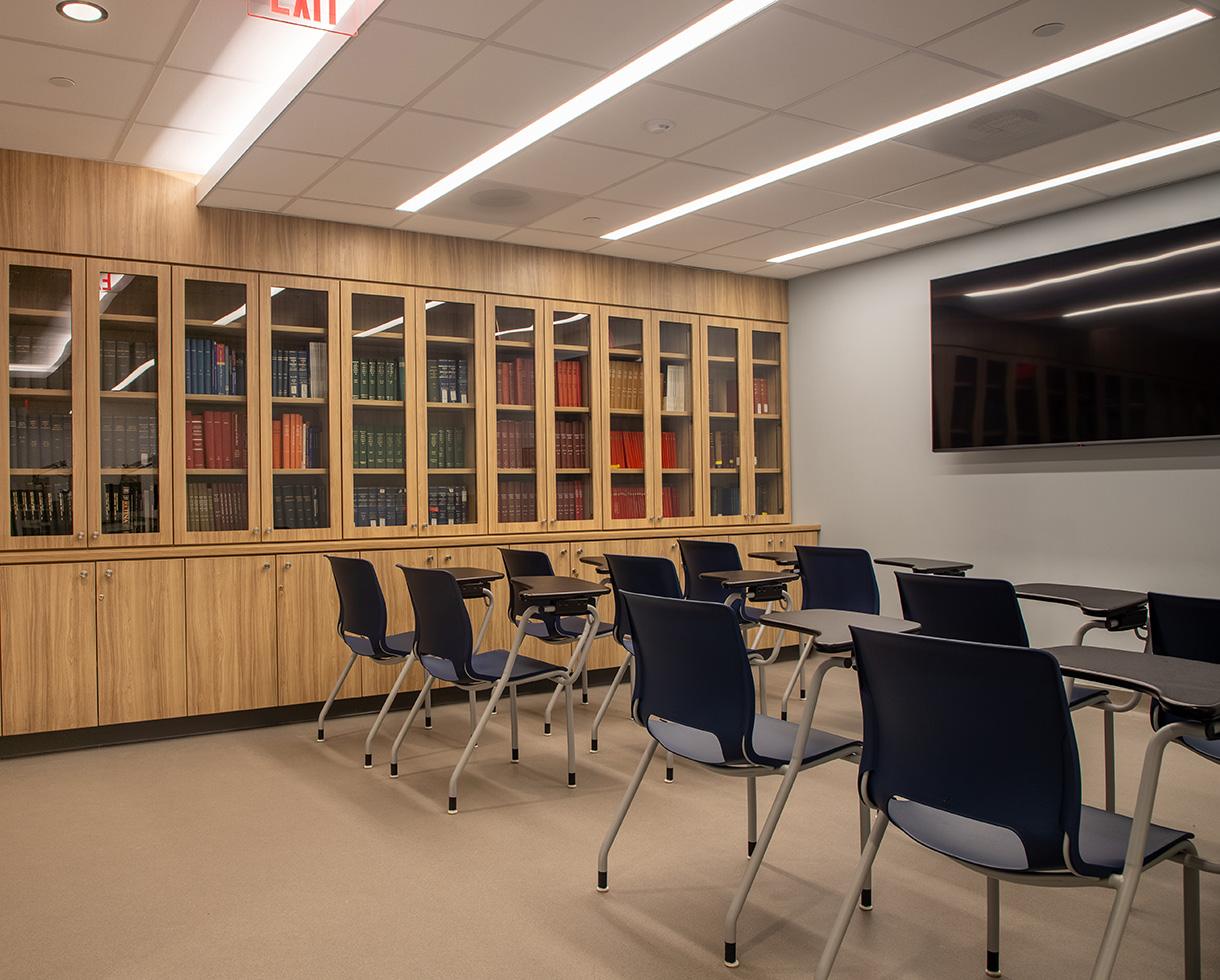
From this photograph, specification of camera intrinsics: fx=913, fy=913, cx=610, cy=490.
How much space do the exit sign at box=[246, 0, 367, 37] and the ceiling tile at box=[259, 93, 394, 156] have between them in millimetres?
645

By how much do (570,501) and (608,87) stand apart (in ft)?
9.93

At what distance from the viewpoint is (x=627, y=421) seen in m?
6.44

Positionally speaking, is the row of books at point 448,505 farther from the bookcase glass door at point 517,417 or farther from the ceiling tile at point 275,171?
the ceiling tile at point 275,171

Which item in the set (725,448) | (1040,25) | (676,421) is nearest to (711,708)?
(1040,25)

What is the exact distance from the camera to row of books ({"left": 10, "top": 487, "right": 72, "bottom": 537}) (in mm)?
4520

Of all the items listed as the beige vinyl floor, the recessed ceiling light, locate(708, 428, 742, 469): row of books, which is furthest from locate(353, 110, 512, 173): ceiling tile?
locate(708, 428, 742, 469): row of books

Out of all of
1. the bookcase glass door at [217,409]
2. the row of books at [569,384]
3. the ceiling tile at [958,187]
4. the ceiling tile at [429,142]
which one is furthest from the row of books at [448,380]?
the ceiling tile at [958,187]

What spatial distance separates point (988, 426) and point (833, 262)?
68.2 inches

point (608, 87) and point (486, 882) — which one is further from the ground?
point (608, 87)

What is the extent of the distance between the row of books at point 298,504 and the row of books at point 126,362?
33.8 inches

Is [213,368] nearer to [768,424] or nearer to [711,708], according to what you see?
[711,708]

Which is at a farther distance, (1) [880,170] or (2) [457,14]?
(1) [880,170]

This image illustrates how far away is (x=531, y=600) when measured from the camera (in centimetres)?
359

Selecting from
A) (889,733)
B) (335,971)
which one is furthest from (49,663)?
(889,733)
